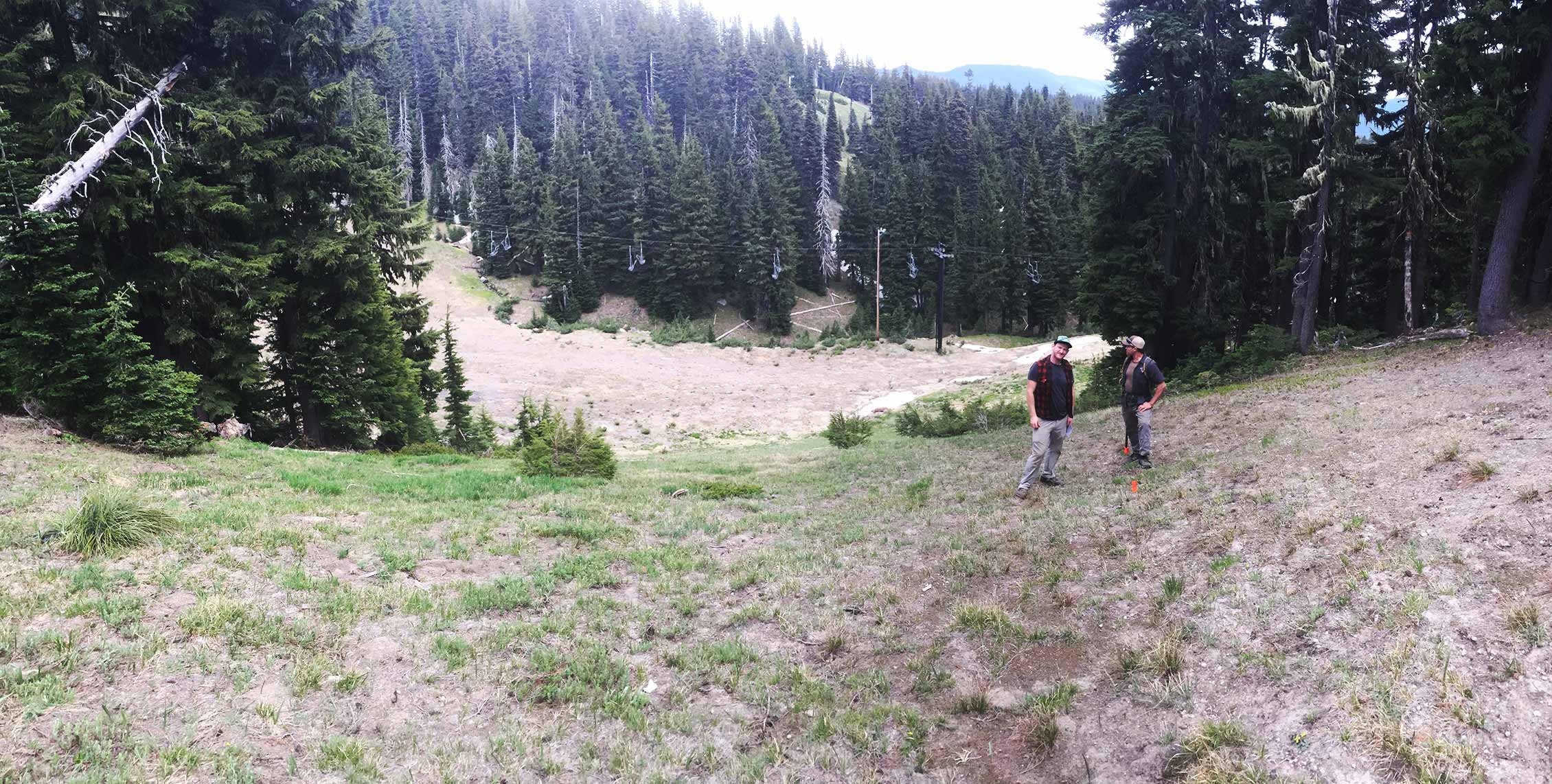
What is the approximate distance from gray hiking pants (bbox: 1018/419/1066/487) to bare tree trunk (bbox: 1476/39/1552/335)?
15.6 meters

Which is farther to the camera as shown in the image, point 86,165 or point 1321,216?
point 1321,216

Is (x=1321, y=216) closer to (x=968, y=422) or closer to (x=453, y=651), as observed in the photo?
(x=968, y=422)

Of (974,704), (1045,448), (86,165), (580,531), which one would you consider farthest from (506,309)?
(974,704)

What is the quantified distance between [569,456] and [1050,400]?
1142 centimetres

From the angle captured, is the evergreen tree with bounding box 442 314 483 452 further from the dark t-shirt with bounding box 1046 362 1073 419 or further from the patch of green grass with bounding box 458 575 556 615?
the dark t-shirt with bounding box 1046 362 1073 419

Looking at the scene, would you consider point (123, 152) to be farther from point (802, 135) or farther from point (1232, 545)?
point (802, 135)

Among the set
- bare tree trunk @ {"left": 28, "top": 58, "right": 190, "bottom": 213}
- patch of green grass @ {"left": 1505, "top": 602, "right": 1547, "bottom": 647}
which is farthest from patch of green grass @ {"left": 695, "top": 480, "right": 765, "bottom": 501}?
bare tree trunk @ {"left": 28, "top": 58, "right": 190, "bottom": 213}

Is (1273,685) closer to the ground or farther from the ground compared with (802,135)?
closer to the ground

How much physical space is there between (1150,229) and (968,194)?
Result: 72441 mm

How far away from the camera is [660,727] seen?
5.91 m

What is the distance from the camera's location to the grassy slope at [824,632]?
16.3ft

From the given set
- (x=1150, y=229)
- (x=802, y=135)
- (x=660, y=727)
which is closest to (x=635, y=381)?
(x=1150, y=229)

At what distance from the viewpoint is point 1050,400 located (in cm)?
1162

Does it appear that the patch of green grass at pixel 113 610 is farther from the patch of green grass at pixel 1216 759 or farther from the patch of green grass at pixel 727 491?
the patch of green grass at pixel 727 491
